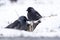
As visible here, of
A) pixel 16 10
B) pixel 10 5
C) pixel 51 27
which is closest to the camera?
pixel 51 27

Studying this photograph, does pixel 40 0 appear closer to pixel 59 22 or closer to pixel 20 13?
pixel 20 13

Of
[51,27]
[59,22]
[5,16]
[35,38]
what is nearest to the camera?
[35,38]

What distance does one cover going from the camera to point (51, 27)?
22.7 ft

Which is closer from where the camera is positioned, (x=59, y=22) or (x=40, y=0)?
(x=59, y=22)

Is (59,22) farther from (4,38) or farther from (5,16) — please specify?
(5,16)

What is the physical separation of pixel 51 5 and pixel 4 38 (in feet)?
25.2

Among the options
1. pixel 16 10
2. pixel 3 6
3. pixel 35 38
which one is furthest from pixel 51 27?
pixel 3 6

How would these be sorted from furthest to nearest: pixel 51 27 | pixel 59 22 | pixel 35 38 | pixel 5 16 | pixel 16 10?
pixel 16 10 → pixel 5 16 → pixel 59 22 → pixel 51 27 → pixel 35 38

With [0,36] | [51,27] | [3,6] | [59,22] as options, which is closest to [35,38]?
[0,36]

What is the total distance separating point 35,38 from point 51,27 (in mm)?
1322

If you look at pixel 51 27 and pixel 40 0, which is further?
pixel 40 0

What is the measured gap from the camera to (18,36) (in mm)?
5754

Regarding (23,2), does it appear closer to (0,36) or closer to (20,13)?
(20,13)

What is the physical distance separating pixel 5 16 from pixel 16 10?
3.69 ft
